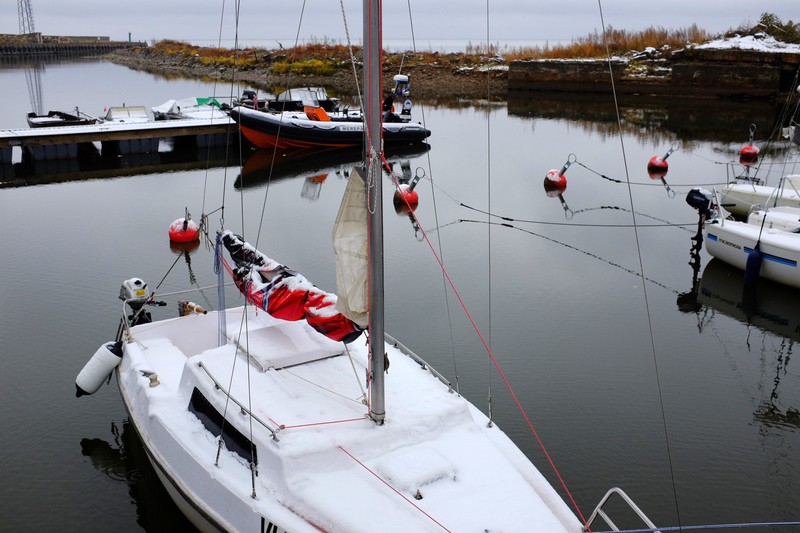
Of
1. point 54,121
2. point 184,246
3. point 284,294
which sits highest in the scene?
point 54,121

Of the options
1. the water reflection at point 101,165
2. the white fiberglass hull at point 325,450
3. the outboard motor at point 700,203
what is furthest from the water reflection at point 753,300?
the water reflection at point 101,165

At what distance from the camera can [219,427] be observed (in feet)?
27.0

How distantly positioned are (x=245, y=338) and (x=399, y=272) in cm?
889

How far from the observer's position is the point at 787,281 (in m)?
16.9

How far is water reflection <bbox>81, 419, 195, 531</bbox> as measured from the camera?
30.4ft

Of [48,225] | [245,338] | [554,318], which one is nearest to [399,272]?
[554,318]

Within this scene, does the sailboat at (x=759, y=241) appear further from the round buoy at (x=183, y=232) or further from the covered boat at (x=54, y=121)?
the covered boat at (x=54, y=121)

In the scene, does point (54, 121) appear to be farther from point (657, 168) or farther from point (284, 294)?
point (284, 294)

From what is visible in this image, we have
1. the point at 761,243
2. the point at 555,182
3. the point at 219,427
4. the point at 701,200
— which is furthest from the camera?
the point at 555,182

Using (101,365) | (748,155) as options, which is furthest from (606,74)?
(101,365)

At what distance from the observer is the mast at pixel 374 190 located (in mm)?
6465

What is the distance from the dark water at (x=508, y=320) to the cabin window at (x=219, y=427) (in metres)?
1.69

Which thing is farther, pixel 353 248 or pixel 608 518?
pixel 353 248

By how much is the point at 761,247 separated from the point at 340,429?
13.5m
